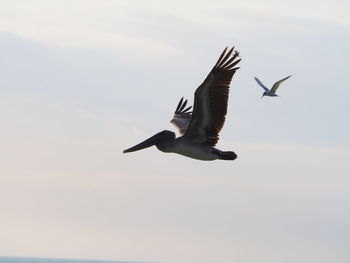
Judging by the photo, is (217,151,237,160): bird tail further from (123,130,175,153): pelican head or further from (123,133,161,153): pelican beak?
(123,133,161,153): pelican beak

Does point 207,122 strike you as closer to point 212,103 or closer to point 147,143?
point 212,103

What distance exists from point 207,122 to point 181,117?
5.08 metres

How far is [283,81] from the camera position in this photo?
4134 cm

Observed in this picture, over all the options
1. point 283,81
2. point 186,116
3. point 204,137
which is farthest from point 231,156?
point 283,81

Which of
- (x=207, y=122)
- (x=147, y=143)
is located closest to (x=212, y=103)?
(x=207, y=122)

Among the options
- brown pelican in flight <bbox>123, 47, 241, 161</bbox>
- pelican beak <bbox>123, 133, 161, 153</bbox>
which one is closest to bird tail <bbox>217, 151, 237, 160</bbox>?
brown pelican in flight <bbox>123, 47, 241, 161</bbox>

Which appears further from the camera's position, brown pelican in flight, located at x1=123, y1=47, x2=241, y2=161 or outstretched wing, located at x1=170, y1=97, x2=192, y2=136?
outstretched wing, located at x1=170, y1=97, x2=192, y2=136

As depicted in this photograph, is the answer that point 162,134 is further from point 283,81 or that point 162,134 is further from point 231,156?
point 283,81

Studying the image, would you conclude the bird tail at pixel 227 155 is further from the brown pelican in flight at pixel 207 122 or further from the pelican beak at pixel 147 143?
the pelican beak at pixel 147 143

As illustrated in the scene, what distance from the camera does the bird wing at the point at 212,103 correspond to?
22.4m

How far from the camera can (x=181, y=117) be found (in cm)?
2850

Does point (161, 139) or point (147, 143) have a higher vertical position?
point (147, 143)

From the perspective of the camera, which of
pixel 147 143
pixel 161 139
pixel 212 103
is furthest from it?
pixel 147 143

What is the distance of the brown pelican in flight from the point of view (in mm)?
22391
